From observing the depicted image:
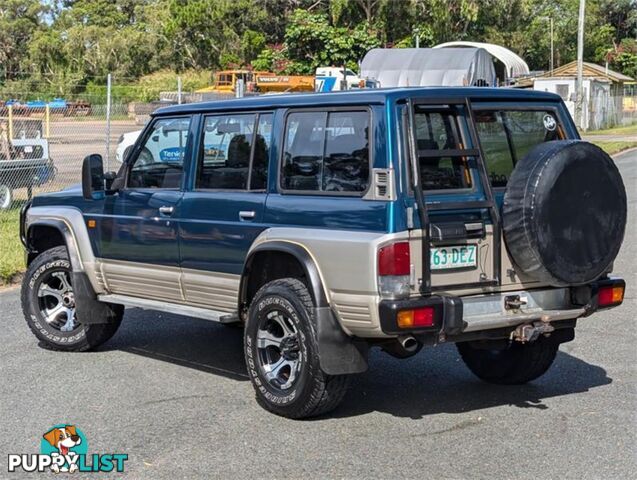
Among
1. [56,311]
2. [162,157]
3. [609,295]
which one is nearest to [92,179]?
[162,157]

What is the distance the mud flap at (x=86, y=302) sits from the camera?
7598mm

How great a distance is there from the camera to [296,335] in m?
5.92

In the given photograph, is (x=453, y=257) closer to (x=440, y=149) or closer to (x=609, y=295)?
(x=440, y=149)

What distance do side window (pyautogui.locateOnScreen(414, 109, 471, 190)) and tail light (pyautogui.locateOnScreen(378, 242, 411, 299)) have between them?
52 cm

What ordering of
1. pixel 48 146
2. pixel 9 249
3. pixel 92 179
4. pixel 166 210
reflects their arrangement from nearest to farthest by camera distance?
pixel 166 210, pixel 92 179, pixel 9 249, pixel 48 146

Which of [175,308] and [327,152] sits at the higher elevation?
[327,152]

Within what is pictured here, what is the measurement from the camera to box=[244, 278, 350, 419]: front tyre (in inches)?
228

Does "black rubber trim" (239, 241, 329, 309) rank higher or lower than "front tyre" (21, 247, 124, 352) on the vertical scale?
higher

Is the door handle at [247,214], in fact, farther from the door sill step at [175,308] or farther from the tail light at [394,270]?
the tail light at [394,270]

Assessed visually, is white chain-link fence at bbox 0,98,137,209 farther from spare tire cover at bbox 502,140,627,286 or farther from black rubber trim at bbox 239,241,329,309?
spare tire cover at bbox 502,140,627,286

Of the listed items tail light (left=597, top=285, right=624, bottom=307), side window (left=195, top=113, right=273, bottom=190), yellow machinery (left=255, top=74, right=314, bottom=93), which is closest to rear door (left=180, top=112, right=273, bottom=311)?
side window (left=195, top=113, right=273, bottom=190)

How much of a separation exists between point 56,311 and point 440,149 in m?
3.74

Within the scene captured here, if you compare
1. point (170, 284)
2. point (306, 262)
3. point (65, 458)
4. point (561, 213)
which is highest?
point (561, 213)

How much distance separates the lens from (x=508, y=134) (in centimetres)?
632
